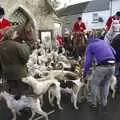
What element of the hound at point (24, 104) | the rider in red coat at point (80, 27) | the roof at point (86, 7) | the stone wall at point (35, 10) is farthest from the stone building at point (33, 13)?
the roof at point (86, 7)

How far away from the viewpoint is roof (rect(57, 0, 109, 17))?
198ft

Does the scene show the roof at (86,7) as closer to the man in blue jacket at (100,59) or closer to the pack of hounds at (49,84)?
the pack of hounds at (49,84)

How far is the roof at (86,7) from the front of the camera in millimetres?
60500

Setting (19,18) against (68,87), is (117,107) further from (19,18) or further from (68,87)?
(19,18)

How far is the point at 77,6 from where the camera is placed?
69.4 m

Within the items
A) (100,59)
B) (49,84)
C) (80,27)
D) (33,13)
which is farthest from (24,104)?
(33,13)

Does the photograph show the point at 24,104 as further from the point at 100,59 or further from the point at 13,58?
the point at 100,59

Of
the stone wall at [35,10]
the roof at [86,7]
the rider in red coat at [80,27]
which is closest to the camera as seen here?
the rider in red coat at [80,27]

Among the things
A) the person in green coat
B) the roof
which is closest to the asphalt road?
the person in green coat

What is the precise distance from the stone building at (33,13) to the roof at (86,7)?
1041 inches

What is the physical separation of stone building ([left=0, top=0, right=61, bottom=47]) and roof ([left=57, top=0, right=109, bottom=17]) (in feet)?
86.7

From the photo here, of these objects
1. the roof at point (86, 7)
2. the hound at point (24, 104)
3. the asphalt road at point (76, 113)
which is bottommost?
the asphalt road at point (76, 113)

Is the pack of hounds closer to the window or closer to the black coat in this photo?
the black coat

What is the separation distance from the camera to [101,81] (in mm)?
11539
